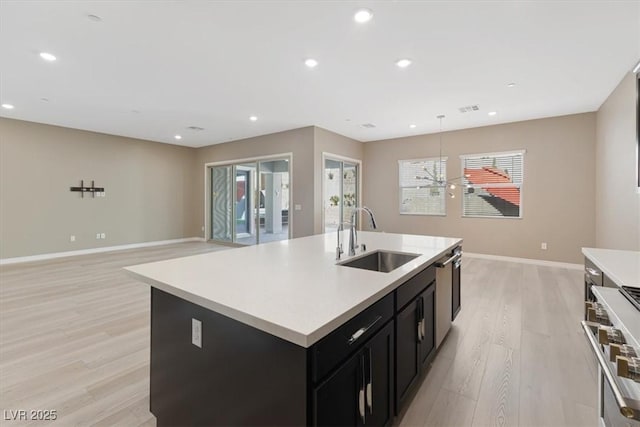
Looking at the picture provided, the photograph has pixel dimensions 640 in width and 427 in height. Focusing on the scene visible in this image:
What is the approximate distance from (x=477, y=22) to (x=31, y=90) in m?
5.73

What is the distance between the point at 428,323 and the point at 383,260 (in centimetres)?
56

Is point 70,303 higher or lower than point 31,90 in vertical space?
lower

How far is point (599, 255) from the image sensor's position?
2.01m

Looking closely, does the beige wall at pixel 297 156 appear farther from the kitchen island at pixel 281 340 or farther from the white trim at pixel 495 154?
the kitchen island at pixel 281 340

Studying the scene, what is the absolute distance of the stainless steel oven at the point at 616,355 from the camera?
784mm

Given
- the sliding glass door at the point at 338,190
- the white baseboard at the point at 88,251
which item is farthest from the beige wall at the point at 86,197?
the sliding glass door at the point at 338,190

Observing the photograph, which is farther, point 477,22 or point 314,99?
point 314,99

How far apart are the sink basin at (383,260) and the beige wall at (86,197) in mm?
7170

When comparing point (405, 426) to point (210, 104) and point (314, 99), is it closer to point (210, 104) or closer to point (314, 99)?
point (314, 99)

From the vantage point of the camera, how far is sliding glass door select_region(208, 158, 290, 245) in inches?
293

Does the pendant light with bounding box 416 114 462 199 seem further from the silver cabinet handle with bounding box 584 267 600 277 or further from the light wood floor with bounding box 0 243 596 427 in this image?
the silver cabinet handle with bounding box 584 267 600 277

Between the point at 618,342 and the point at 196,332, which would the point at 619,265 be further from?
the point at 196,332

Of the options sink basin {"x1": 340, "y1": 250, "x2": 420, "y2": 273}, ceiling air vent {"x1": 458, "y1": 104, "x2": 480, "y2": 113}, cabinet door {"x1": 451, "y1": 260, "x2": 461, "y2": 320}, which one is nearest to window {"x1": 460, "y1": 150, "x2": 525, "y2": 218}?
ceiling air vent {"x1": 458, "y1": 104, "x2": 480, "y2": 113}

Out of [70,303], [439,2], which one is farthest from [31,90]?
[439,2]
